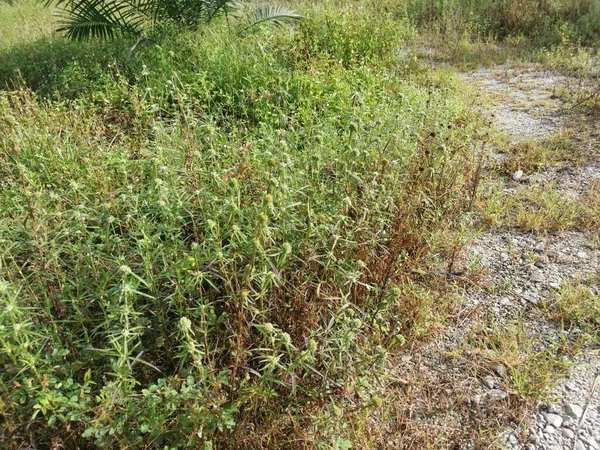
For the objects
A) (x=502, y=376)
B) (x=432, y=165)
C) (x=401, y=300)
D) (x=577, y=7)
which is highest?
(x=577, y=7)

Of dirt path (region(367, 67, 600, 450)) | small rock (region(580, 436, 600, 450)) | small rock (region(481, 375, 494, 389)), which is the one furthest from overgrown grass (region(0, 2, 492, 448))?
small rock (region(580, 436, 600, 450))

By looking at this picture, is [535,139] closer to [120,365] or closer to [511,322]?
[511,322]

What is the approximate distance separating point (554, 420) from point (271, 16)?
5674 mm

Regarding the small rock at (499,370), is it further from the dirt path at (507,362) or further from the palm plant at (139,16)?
the palm plant at (139,16)

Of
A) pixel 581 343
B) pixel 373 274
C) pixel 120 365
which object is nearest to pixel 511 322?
pixel 581 343

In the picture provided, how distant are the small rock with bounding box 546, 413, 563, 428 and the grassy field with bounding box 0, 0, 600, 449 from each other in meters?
0.30

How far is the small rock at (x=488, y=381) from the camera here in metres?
2.21

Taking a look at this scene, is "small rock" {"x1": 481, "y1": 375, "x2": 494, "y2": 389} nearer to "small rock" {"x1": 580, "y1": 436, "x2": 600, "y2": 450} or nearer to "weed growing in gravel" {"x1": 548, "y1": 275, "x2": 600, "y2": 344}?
"small rock" {"x1": 580, "y1": 436, "x2": 600, "y2": 450}

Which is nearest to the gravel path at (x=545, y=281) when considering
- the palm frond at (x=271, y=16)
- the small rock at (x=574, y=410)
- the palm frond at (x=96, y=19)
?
the small rock at (x=574, y=410)

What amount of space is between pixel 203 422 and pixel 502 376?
4.88 ft

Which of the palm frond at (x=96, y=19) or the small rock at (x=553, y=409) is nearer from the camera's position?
the small rock at (x=553, y=409)

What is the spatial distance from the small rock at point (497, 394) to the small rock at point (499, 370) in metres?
0.09

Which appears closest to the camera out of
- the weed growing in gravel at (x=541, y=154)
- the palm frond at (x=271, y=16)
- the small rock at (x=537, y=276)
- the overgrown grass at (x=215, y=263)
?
the overgrown grass at (x=215, y=263)

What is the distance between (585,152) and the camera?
409 centimetres
